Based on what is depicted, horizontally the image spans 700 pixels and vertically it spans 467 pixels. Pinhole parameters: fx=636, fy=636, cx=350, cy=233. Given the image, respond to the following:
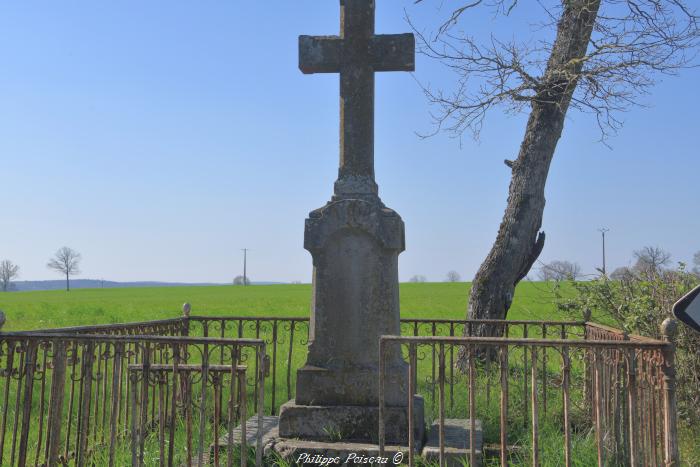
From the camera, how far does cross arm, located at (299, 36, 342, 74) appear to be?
655 centimetres

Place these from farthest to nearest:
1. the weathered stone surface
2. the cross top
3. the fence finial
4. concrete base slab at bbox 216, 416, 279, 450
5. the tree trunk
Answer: the tree trunk
the cross top
the weathered stone surface
concrete base slab at bbox 216, 416, 279, 450
the fence finial

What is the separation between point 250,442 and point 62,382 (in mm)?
1728

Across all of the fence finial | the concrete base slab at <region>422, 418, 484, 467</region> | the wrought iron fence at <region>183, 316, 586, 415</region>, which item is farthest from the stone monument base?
the fence finial

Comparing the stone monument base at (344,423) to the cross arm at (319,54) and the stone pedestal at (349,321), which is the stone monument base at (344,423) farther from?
the cross arm at (319,54)

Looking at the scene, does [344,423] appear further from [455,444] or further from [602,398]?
[602,398]

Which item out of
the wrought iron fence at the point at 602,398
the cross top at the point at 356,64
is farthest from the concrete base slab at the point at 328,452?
the cross top at the point at 356,64

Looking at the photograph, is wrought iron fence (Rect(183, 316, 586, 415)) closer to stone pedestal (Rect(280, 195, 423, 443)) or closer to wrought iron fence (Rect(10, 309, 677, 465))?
stone pedestal (Rect(280, 195, 423, 443))

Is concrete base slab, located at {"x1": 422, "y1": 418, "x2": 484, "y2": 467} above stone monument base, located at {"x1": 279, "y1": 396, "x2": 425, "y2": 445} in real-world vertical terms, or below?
below

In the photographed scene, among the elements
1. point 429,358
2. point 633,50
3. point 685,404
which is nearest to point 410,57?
point 685,404

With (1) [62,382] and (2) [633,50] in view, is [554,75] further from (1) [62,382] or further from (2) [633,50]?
(1) [62,382]

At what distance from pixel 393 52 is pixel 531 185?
498 cm

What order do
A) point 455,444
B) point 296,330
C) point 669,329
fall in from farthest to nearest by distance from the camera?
point 296,330, point 455,444, point 669,329

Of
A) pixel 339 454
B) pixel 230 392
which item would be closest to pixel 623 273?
pixel 339 454

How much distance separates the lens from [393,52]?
21.4ft
